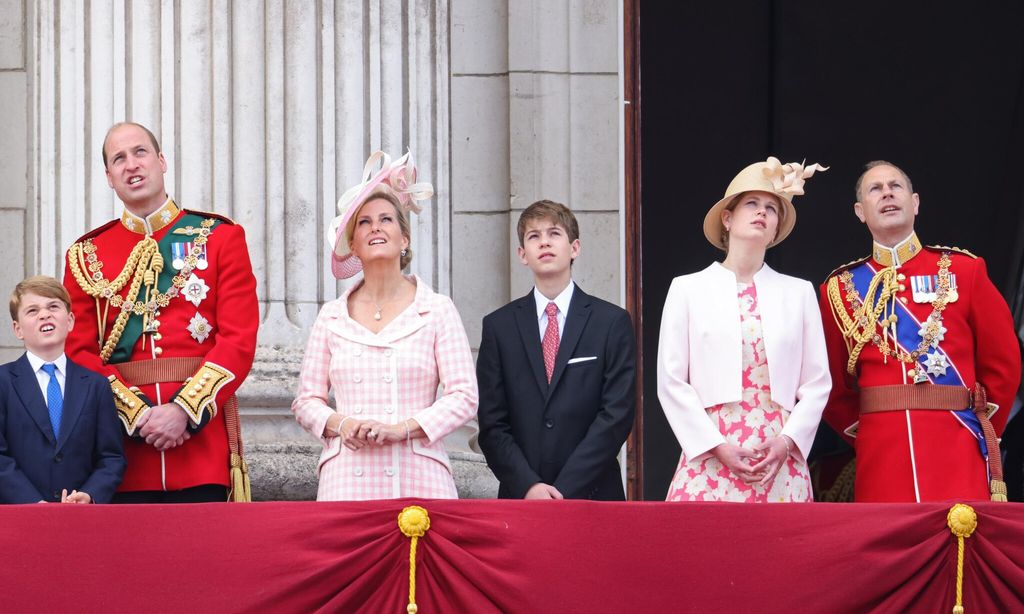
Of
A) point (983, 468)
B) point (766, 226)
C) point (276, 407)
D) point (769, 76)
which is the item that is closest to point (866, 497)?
point (983, 468)

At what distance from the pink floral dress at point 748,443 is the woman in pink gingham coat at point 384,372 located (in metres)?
0.72

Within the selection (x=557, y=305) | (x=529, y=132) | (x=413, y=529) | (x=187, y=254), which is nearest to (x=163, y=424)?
(x=187, y=254)

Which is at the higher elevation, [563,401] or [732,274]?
[732,274]

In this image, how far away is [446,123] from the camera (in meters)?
7.25

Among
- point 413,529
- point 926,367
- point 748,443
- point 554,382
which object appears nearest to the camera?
point 413,529

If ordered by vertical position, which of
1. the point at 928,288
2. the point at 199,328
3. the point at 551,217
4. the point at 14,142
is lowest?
the point at 199,328

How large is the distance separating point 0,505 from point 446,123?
9.78 ft

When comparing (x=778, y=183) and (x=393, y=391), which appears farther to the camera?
(x=778, y=183)

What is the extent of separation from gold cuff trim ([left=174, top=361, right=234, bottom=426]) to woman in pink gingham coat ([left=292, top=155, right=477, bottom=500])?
0.83 ft

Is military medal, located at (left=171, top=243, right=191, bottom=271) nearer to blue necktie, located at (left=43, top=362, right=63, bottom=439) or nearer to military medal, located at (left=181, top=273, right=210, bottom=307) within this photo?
military medal, located at (left=181, top=273, right=210, bottom=307)

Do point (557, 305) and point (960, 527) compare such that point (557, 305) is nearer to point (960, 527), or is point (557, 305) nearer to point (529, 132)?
point (960, 527)

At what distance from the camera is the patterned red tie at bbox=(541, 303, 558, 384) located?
5809mm

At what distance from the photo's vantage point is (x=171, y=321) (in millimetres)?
5680

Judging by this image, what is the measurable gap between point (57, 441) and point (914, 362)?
8.94ft
